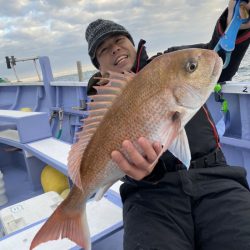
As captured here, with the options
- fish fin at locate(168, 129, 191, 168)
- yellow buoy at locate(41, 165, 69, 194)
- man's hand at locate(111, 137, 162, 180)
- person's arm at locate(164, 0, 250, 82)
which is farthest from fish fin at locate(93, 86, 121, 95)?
yellow buoy at locate(41, 165, 69, 194)

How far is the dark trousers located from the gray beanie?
116 cm

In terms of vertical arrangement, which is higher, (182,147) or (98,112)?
(98,112)

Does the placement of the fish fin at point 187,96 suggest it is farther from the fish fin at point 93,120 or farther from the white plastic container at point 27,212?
the white plastic container at point 27,212

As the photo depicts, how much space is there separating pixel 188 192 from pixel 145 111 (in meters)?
0.78

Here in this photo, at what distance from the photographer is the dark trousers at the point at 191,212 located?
172 centimetres

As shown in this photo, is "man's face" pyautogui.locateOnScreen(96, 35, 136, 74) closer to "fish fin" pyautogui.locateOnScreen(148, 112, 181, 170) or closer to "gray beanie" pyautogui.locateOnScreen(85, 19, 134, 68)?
"gray beanie" pyautogui.locateOnScreen(85, 19, 134, 68)

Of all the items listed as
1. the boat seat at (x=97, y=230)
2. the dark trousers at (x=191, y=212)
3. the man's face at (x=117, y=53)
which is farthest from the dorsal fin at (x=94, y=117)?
the man's face at (x=117, y=53)

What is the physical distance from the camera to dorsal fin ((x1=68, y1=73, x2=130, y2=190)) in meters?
1.54

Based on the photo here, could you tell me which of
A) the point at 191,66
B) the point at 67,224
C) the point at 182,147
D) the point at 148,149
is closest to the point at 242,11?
the point at 191,66

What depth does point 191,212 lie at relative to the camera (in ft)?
6.31

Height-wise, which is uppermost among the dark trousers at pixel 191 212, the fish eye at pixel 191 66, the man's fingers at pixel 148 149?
the fish eye at pixel 191 66

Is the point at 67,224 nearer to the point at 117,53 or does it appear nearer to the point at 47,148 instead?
the point at 117,53

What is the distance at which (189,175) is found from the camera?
79.0 inches

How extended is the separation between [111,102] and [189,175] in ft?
2.69
